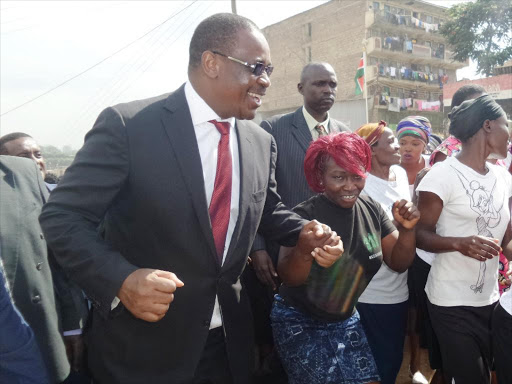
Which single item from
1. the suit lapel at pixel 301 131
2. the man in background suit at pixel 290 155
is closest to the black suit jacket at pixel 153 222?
the man in background suit at pixel 290 155

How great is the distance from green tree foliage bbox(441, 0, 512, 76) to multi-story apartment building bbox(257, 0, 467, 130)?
508 cm

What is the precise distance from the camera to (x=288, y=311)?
7.90 ft

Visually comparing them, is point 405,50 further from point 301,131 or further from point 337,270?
point 337,270

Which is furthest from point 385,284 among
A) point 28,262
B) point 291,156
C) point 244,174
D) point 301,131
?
point 28,262

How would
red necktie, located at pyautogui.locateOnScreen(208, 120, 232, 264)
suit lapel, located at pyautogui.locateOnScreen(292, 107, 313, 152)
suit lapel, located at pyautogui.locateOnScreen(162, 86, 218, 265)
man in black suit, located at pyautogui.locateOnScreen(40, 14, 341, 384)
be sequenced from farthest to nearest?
suit lapel, located at pyautogui.locateOnScreen(292, 107, 313, 152)
red necktie, located at pyautogui.locateOnScreen(208, 120, 232, 264)
suit lapel, located at pyautogui.locateOnScreen(162, 86, 218, 265)
man in black suit, located at pyautogui.locateOnScreen(40, 14, 341, 384)

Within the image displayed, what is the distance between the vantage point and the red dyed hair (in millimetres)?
2510

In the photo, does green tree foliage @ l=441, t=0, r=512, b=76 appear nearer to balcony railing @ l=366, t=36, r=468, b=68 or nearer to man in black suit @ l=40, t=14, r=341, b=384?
balcony railing @ l=366, t=36, r=468, b=68

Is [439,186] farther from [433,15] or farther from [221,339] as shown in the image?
[433,15]

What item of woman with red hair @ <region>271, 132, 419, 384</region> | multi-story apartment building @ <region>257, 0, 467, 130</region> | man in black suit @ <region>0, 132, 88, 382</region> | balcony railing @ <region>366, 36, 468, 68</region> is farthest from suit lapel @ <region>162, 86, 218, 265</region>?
balcony railing @ <region>366, 36, 468, 68</region>

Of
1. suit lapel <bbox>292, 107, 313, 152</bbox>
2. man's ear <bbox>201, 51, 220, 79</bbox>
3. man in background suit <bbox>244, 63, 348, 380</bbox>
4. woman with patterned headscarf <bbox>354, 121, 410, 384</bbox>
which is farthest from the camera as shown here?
suit lapel <bbox>292, 107, 313, 152</bbox>

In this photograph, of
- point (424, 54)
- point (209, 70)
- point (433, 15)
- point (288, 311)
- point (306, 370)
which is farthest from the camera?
point (433, 15)

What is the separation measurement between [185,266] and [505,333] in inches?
71.3

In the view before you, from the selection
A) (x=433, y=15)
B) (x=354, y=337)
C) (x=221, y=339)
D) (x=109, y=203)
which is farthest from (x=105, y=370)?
(x=433, y=15)

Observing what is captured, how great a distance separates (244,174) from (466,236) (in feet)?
4.94
